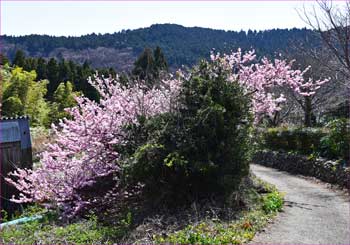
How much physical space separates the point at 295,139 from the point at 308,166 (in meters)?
2.06

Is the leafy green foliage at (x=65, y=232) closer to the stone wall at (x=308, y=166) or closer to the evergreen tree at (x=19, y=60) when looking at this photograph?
the stone wall at (x=308, y=166)

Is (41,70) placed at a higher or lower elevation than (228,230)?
higher

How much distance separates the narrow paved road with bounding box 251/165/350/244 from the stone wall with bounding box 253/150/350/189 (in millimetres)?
527

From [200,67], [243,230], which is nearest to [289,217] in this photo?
[243,230]

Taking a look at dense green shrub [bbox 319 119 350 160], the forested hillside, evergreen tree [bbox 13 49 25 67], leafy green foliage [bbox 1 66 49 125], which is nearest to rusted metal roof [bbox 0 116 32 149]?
dense green shrub [bbox 319 119 350 160]

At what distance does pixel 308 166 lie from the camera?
40.8 feet

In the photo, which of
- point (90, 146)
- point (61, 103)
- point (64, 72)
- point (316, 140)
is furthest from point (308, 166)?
point (64, 72)

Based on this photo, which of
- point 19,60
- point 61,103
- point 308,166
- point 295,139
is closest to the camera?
point 308,166

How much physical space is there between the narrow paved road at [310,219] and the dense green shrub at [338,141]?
1.27m

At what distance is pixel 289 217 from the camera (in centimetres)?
700

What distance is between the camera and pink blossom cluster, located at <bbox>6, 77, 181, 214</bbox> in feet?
27.0

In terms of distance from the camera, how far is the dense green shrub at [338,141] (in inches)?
425

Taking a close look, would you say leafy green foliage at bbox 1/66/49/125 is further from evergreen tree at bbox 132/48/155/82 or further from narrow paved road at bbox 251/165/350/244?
narrow paved road at bbox 251/165/350/244

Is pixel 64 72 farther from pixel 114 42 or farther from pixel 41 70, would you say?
pixel 114 42
